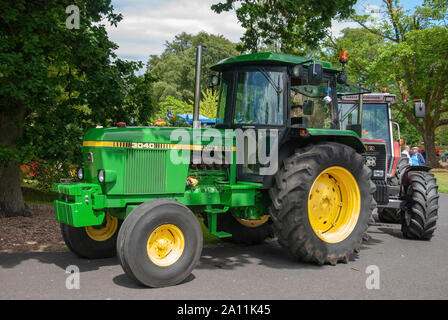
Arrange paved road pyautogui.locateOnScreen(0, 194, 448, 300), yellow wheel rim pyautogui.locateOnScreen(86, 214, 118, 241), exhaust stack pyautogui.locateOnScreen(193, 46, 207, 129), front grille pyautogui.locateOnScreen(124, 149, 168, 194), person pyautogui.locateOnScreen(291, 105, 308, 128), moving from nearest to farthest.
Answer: paved road pyautogui.locateOnScreen(0, 194, 448, 300), front grille pyautogui.locateOnScreen(124, 149, 168, 194), exhaust stack pyautogui.locateOnScreen(193, 46, 207, 129), yellow wheel rim pyautogui.locateOnScreen(86, 214, 118, 241), person pyautogui.locateOnScreen(291, 105, 308, 128)

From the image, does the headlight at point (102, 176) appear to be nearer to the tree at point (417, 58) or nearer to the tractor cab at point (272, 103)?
the tractor cab at point (272, 103)

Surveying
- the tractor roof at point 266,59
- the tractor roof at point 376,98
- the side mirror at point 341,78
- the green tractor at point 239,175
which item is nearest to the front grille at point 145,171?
the green tractor at point 239,175

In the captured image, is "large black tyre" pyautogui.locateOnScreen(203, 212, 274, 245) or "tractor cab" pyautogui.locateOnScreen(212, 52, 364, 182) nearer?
"tractor cab" pyautogui.locateOnScreen(212, 52, 364, 182)

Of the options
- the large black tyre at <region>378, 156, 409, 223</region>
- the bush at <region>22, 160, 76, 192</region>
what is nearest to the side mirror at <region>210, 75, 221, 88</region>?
the large black tyre at <region>378, 156, 409, 223</region>

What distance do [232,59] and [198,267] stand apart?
2.88 meters

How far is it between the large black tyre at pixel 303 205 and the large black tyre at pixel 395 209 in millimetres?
3139

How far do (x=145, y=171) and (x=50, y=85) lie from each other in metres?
2.82

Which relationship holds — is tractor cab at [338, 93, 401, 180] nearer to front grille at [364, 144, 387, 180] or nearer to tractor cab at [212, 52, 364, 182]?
front grille at [364, 144, 387, 180]

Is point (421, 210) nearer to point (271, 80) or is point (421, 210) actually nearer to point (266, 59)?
point (271, 80)

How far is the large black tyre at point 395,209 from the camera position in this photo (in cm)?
902

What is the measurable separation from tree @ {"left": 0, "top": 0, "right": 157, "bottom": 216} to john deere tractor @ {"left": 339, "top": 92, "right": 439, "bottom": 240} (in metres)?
4.05

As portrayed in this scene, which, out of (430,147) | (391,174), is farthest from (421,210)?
(430,147)

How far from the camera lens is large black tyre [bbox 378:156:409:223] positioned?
9.02 metres

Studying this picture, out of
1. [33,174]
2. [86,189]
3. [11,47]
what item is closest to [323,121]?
[86,189]
